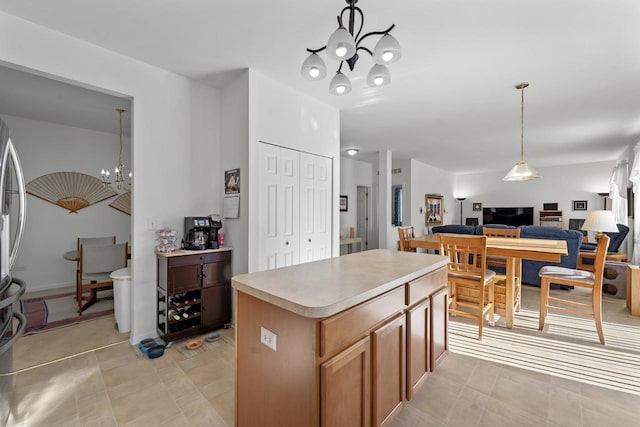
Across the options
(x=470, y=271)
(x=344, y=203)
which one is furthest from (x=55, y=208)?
(x=470, y=271)

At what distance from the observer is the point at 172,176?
2.88 metres

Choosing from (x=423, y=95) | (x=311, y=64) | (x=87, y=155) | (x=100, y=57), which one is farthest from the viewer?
(x=87, y=155)

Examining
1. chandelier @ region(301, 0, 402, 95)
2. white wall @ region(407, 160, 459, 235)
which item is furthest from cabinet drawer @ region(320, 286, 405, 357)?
white wall @ region(407, 160, 459, 235)

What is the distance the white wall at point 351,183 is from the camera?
22.8 ft

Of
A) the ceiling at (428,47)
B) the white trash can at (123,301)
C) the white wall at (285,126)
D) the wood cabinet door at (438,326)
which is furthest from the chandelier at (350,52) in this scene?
the white trash can at (123,301)

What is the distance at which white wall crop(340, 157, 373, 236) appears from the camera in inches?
274

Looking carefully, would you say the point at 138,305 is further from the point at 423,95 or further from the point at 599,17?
the point at 599,17

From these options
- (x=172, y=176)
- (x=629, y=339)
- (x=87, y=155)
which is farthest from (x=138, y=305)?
(x=629, y=339)

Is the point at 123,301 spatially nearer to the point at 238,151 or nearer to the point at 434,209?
the point at 238,151

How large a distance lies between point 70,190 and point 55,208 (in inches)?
13.5

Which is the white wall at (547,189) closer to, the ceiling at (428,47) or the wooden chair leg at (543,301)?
the ceiling at (428,47)

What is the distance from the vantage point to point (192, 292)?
280 cm

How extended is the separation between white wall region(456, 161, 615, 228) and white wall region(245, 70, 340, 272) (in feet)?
24.5

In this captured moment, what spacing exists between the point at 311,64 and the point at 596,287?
318 centimetres
